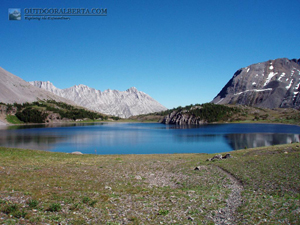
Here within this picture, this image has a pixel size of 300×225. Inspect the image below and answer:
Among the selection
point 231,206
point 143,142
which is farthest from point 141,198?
point 143,142

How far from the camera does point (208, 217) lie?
14148 mm

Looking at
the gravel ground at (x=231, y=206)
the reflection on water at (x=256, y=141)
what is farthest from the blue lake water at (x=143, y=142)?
the gravel ground at (x=231, y=206)

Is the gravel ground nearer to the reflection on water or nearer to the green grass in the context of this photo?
the green grass

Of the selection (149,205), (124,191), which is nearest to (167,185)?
(124,191)

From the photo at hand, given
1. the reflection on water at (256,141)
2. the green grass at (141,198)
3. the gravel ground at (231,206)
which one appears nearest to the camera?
the green grass at (141,198)

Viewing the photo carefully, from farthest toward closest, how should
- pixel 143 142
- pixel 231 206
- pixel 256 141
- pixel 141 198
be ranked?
pixel 143 142 → pixel 256 141 → pixel 141 198 → pixel 231 206

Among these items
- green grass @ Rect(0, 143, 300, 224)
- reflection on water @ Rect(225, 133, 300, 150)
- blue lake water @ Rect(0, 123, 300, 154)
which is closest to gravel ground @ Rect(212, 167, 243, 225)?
green grass @ Rect(0, 143, 300, 224)

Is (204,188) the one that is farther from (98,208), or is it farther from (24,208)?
(24,208)

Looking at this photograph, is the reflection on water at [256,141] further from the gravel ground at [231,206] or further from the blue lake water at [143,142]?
the gravel ground at [231,206]

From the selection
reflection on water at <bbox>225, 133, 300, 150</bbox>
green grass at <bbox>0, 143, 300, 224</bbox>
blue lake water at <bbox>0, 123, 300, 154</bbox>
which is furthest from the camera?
reflection on water at <bbox>225, 133, 300, 150</bbox>

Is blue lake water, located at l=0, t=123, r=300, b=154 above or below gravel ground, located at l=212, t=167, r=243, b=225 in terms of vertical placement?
below

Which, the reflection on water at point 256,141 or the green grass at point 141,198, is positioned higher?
the green grass at point 141,198

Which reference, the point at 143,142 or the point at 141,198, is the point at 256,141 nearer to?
the point at 143,142

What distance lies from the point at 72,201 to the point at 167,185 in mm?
10606
